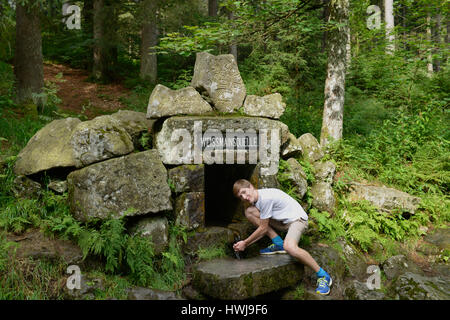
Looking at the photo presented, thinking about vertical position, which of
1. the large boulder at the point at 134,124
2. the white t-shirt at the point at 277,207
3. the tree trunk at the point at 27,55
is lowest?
the white t-shirt at the point at 277,207

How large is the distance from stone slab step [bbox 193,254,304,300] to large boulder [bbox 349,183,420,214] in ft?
9.26

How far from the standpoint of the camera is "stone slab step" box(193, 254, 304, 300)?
12.3 feet

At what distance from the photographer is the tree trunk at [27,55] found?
7.93 meters

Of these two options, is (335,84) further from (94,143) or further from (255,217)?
(94,143)

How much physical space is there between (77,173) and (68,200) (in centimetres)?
45

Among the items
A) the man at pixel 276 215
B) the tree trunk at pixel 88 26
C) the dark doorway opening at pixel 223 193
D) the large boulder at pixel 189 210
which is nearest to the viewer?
the man at pixel 276 215

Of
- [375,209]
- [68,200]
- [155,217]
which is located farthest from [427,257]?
[68,200]

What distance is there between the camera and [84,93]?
11.6 m

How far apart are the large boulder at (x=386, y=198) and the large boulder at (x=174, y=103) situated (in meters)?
3.69

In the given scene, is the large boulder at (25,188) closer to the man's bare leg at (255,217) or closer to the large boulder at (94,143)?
the large boulder at (94,143)

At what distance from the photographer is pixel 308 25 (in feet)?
22.0

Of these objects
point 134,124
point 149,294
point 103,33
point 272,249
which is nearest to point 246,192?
point 272,249

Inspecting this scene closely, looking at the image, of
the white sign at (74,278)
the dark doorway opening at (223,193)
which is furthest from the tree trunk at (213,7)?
the white sign at (74,278)

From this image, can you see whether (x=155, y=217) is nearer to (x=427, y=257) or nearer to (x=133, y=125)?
(x=133, y=125)
